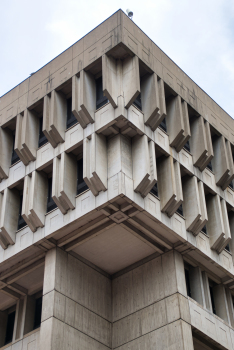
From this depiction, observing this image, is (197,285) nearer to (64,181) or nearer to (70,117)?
(64,181)

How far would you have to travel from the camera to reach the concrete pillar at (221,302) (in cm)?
3238

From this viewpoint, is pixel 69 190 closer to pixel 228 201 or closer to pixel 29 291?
pixel 29 291

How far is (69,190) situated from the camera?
2981cm

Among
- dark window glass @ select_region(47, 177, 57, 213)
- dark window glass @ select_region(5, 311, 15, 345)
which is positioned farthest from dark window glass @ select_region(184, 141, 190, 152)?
dark window glass @ select_region(5, 311, 15, 345)

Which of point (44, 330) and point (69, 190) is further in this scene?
point (69, 190)

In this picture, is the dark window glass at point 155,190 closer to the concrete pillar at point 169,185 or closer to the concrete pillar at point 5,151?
the concrete pillar at point 169,185

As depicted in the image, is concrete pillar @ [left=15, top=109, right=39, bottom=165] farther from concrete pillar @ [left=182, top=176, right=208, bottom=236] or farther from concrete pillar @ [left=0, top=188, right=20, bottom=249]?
concrete pillar @ [left=182, top=176, right=208, bottom=236]

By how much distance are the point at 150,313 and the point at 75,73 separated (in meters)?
13.0

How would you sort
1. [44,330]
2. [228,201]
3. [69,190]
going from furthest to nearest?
[228,201], [69,190], [44,330]

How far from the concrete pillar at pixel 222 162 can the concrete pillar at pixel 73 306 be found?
9.03 m

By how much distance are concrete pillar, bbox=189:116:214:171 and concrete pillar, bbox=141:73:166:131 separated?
3.72 metres

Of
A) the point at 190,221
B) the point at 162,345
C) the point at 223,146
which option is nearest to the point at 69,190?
the point at 190,221

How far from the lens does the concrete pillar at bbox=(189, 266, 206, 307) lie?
31.2 meters

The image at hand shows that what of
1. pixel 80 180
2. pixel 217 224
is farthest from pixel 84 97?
pixel 217 224
